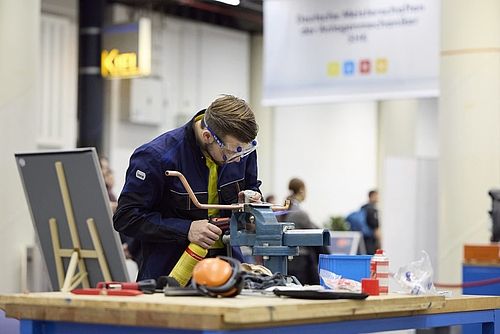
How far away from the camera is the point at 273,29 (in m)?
9.82

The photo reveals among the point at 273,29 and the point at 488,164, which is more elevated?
the point at 273,29

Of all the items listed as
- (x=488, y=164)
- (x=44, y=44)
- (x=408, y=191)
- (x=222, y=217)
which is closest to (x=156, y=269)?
(x=222, y=217)

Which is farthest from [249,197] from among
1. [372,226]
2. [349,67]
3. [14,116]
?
[372,226]

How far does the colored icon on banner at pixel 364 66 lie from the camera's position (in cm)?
919

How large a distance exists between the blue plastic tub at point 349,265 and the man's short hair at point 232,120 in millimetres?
457

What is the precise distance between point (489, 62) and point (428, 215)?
1.88 meters

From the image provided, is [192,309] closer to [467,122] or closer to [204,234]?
[204,234]

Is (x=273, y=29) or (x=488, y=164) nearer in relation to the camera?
(x=488, y=164)

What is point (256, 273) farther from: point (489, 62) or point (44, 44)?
point (44, 44)

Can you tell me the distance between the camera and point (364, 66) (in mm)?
9219

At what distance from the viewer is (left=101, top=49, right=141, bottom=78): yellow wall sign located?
1305 centimetres

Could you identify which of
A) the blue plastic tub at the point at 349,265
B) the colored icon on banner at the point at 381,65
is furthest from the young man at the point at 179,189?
the colored icon on banner at the point at 381,65

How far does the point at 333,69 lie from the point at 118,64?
14.5 ft

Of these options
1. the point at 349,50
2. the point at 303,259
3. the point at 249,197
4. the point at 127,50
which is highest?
the point at 127,50
